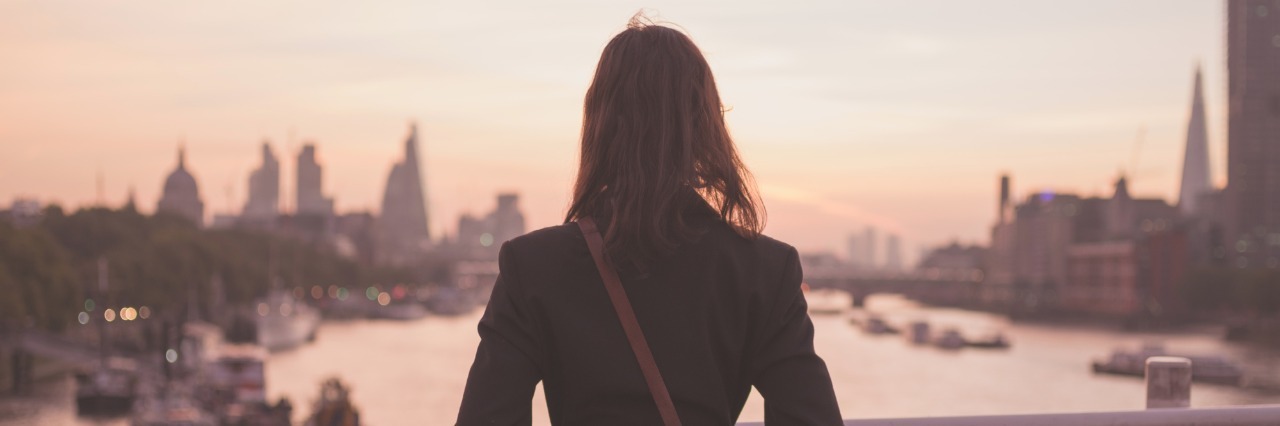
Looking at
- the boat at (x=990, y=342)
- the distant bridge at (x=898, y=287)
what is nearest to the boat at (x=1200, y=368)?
the boat at (x=990, y=342)

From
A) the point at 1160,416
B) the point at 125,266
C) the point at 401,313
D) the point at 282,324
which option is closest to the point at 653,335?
the point at 1160,416

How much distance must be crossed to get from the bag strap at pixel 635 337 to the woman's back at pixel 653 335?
0.03m

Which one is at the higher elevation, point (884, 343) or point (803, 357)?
point (803, 357)

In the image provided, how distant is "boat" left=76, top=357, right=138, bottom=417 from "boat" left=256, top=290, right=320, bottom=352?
34292 mm

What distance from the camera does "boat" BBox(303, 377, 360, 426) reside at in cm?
3772

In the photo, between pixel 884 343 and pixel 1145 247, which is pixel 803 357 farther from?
pixel 1145 247

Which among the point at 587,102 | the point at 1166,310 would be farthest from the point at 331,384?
the point at 1166,310

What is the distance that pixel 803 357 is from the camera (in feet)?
8.03

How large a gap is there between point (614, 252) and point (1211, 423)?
2633mm

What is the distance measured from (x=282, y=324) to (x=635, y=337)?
310 ft

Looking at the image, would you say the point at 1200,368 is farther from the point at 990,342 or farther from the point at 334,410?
the point at 334,410

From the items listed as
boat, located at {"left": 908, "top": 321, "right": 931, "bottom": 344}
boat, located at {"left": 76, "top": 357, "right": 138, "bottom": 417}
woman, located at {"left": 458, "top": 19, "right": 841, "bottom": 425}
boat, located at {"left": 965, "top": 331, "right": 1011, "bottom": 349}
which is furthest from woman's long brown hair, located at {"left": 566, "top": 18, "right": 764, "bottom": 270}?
boat, located at {"left": 908, "top": 321, "right": 931, "bottom": 344}

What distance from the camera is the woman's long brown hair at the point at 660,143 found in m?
2.49

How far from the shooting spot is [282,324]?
93500 millimetres
